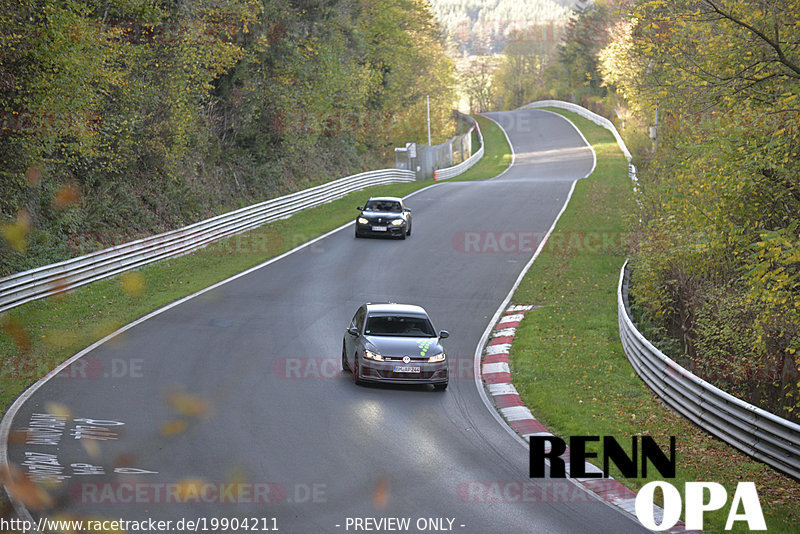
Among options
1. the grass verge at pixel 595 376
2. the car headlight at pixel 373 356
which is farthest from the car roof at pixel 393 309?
the grass verge at pixel 595 376

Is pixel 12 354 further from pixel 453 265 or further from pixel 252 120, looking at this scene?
pixel 252 120

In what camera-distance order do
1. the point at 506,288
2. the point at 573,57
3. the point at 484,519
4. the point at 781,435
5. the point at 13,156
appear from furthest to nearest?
the point at 573,57
the point at 506,288
the point at 13,156
the point at 781,435
the point at 484,519

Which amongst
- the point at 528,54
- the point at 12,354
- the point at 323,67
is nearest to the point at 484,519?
the point at 12,354

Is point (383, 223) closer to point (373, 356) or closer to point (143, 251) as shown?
point (143, 251)

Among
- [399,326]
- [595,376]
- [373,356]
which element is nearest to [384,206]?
[399,326]

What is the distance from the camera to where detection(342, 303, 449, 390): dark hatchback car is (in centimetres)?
1499

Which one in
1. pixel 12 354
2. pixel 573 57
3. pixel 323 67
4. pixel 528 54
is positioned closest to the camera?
pixel 12 354

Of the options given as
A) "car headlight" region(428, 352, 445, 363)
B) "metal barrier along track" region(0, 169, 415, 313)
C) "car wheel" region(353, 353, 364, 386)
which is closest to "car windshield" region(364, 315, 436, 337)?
"car wheel" region(353, 353, 364, 386)

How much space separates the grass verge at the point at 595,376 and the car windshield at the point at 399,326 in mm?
2026

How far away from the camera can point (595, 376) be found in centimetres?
1641

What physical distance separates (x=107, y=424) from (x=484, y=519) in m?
6.15

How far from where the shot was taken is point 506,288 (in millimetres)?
24422

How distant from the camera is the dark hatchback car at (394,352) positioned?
1499cm

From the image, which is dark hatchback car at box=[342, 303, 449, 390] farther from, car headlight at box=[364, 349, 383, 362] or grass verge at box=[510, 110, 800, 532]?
grass verge at box=[510, 110, 800, 532]
